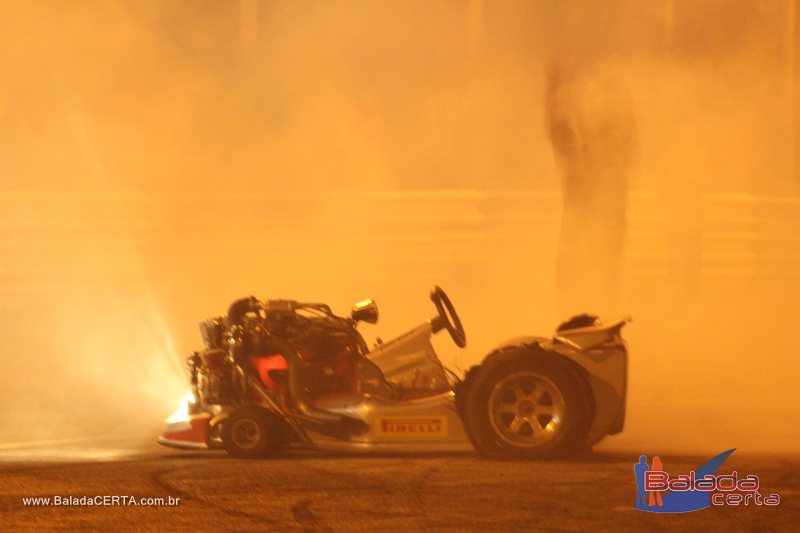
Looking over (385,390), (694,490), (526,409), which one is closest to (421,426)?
(385,390)

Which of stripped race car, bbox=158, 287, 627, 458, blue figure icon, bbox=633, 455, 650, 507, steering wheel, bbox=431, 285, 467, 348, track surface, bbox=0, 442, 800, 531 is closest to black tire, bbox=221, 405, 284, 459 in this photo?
stripped race car, bbox=158, 287, 627, 458

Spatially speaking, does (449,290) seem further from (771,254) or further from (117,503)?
(117,503)

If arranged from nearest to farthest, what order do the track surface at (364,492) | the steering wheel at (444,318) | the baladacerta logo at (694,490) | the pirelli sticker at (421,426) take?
1. the track surface at (364,492)
2. the baladacerta logo at (694,490)
3. the pirelli sticker at (421,426)
4. the steering wheel at (444,318)

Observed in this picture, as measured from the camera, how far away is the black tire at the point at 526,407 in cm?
726

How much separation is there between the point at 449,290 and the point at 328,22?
4.25 metres

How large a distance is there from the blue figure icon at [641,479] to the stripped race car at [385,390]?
291 millimetres

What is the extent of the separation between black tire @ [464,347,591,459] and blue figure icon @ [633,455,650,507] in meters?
0.33

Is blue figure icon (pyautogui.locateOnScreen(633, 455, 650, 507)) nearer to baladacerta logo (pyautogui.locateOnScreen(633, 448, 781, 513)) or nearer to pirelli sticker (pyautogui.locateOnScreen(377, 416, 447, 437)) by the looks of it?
baladacerta logo (pyautogui.locateOnScreen(633, 448, 781, 513))

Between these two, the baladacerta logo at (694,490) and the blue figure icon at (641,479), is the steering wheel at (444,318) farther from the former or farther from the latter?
the baladacerta logo at (694,490)

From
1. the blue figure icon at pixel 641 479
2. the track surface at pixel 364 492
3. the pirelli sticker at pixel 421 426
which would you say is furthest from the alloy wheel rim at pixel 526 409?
the blue figure icon at pixel 641 479

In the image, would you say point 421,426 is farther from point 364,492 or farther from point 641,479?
point 641,479

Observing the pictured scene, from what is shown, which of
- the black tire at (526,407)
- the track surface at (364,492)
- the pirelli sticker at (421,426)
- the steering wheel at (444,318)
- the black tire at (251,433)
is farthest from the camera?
the steering wheel at (444,318)

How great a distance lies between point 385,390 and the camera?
7934mm

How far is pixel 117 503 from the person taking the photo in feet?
20.2
